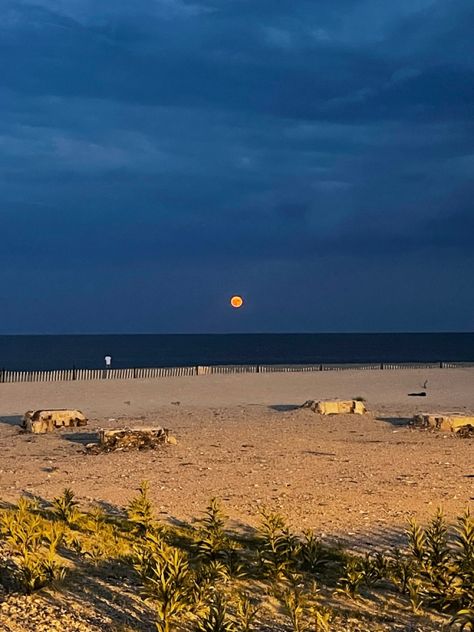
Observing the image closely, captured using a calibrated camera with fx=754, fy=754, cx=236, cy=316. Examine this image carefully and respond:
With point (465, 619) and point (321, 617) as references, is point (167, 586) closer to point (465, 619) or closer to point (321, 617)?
point (321, 617)

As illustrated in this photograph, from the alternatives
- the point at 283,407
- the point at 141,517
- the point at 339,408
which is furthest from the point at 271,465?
the point at 283,407

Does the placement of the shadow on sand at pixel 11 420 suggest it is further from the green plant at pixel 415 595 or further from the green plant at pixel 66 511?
the green plant at pixel 415 595

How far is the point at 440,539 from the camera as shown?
27.0 feet

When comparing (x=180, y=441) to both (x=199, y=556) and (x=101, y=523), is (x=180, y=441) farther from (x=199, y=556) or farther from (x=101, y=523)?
(x=199, y=556)

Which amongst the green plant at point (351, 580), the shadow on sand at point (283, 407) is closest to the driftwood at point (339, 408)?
the shadow on sand at point (283, 407)

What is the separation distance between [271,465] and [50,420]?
25.1ft

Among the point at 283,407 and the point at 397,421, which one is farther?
the point at 283,407

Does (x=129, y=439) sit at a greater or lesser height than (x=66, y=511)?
greater

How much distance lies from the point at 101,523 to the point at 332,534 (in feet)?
9.80

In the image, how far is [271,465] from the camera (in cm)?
1463

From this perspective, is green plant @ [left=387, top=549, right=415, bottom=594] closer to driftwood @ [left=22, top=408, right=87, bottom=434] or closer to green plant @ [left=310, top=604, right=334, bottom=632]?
green plant @ [left=310, top=604, right=334, bottom=632]

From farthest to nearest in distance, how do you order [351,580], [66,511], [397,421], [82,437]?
[397,421]
[82,437]
[66,511]
[351,580]

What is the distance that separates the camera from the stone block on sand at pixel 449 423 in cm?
1917

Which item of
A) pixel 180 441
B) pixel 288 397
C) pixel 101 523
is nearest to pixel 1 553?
pixel 101 523
